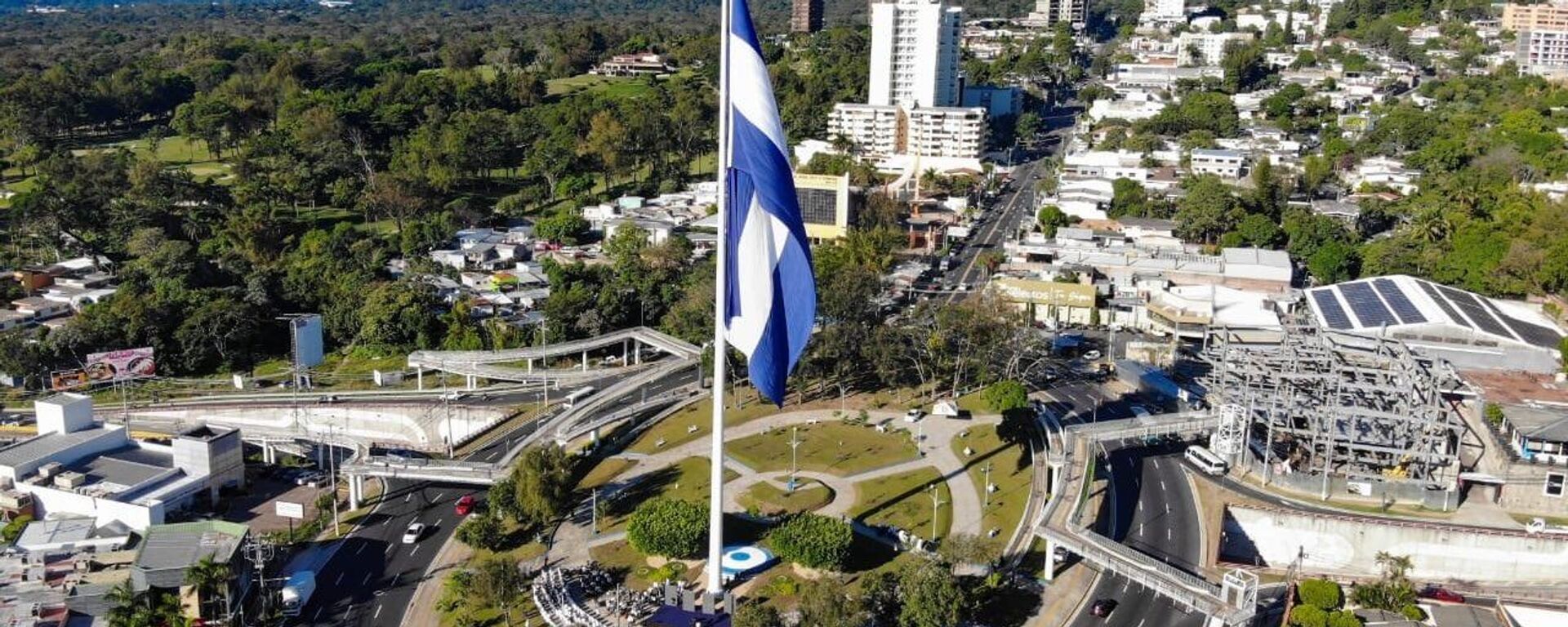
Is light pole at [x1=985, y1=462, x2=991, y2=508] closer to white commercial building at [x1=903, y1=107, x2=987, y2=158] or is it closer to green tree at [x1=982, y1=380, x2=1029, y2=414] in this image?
green tree at [x1=982, y1=380, x2=1029, y2=414]

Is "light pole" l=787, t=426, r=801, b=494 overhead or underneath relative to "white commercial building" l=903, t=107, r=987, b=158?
underneath

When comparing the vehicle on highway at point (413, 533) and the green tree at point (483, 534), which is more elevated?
the green tree at point (483, 534)

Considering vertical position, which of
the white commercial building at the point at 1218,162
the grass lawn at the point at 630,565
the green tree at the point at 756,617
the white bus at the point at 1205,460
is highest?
the white commercial building at the point at 1218,162

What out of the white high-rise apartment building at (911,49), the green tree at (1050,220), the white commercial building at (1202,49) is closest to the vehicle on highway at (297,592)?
the green tree at (1050,220)

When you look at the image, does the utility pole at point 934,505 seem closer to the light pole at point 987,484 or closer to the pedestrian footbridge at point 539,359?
the light pole at point 987,484

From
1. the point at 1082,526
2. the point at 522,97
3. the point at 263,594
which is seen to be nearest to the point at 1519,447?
the point at 1082,526

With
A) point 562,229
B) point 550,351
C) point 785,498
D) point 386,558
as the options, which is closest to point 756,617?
point 785,498

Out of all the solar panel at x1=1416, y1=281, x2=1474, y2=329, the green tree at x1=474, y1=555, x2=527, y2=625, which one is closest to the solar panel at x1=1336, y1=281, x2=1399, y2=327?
the solar panel at x1=1416, y1=281, x2=1474, y2=329
